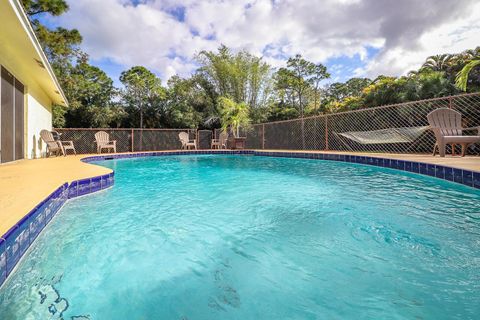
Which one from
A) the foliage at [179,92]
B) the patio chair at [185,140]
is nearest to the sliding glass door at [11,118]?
the foliage at [179,92]

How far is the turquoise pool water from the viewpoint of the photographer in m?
1.09

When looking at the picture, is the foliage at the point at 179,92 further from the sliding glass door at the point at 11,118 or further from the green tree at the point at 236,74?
the sliding glass door at the point at 11,118

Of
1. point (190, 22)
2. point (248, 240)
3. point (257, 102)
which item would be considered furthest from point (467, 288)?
point (257, 102)

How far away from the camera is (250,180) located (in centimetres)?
425

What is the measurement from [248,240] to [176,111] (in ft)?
41.4

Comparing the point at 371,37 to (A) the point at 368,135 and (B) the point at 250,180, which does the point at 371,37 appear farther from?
(B) the point at 250,180

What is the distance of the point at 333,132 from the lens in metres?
9.12

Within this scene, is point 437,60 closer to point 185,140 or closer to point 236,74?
point 236,74

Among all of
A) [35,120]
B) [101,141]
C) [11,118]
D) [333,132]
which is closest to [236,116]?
[333,132]

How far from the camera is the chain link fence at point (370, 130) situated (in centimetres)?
637

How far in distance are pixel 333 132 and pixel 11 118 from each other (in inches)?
344

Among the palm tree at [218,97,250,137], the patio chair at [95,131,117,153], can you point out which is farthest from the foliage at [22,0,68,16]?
the palm tree at [218,97,250,137]

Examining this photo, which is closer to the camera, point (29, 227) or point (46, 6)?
point (29, 227)

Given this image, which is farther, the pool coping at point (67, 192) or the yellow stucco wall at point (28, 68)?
the yellow stucco wall at point (28, 68)
